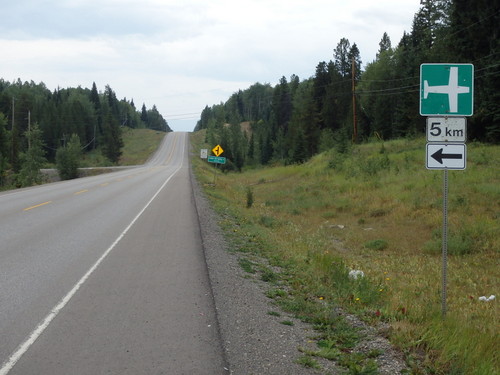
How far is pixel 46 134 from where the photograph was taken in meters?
105

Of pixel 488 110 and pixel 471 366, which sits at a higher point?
pixel 488 110

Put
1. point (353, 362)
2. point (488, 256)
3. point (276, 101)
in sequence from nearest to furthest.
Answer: point (353, 362), point (488, 256), point (276, 101)

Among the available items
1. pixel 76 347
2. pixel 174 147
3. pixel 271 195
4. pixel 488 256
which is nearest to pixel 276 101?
pixel 174 147

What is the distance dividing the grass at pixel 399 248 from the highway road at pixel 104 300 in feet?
5.26

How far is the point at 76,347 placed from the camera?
4.96 m

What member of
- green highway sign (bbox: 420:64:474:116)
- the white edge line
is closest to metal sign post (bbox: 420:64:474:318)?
green highway sign (bbox: 420:64:474:116)

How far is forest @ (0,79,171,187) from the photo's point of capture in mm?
62688

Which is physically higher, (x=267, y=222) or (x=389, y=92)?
(x=389, y=92)

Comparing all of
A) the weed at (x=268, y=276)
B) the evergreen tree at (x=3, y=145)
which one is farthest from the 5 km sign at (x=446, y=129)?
the evergreen tree at (x=3, y=145)

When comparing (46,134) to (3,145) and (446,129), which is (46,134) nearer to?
(3,145)

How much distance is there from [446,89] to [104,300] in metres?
5.57

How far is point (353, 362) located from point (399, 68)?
63306 millimetres

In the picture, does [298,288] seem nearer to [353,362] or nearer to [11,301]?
[353,362]

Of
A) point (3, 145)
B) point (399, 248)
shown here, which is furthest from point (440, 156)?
point (3, 145)
